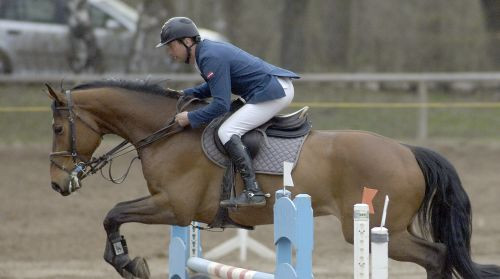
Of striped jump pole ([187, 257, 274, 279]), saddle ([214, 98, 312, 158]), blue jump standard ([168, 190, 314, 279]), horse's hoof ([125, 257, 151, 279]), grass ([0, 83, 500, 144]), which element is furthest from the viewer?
grass ([0, 83, 500, 144])

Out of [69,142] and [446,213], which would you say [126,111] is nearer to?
[69,142]

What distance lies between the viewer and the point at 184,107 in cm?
838

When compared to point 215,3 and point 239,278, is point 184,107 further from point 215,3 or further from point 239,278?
point 215,3

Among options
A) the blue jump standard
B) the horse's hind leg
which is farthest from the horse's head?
the horse's hind leg

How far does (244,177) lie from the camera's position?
8008mm

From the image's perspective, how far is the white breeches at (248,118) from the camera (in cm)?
807

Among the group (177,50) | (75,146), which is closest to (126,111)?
(75,146)

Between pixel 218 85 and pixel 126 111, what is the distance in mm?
870

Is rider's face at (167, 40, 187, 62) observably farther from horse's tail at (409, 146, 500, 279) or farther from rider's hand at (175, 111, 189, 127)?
horse's tail at (409, 146, 500, 279)

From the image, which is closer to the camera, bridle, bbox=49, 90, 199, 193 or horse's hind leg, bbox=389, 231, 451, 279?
horse's hind leg, bbox=389, 231, 451, 279

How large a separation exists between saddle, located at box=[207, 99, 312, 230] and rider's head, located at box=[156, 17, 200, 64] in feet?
1.94

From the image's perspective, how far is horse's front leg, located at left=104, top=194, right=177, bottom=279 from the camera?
7.91m

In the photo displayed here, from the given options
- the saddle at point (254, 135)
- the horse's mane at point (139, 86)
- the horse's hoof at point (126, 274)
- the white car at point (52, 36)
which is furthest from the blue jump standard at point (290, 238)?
the white car at point (52, 36)

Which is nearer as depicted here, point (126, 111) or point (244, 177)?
point (244, 177)
